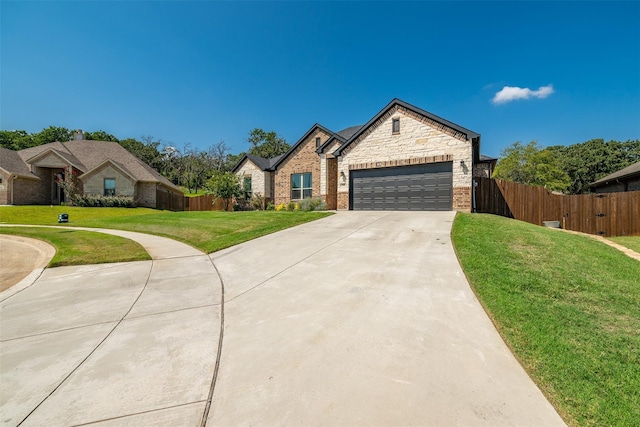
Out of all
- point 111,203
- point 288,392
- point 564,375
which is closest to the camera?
point 288,392

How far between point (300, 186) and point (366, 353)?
720 inches

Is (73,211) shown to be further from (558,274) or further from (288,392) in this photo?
(558,274)

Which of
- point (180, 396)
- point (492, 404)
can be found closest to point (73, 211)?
point (180, 396)

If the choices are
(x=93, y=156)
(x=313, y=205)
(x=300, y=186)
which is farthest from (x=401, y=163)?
(x=93, y=156)

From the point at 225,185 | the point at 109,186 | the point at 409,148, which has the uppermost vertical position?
the point at 409,148

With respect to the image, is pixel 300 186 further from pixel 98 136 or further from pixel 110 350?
pixel 98 136

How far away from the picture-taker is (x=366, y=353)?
2812 millimetres

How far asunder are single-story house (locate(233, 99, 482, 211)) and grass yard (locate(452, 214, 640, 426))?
25.1ft

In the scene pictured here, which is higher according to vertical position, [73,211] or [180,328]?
[73,211]

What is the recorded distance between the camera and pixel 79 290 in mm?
5152

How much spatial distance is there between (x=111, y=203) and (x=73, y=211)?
9.39 feet

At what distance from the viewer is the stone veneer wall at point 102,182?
24.4m

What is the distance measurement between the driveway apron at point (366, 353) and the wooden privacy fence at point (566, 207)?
11.4 meters

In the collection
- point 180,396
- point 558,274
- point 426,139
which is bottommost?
point 180,396
